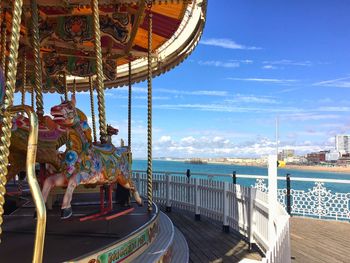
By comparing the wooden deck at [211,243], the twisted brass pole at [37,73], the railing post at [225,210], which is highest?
the twisted brass pole at [37,73]

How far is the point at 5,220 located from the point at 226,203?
461cm

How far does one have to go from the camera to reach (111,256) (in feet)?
11.0

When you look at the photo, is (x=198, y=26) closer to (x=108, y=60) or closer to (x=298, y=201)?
(x=108, y=60)

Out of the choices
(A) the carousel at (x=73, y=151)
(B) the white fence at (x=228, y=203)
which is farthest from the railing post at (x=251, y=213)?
(A) the carousel at (x=73, y=151)

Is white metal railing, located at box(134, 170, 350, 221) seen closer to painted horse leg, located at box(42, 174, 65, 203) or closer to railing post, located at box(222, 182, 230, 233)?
railing post, located at box(222, 182, 230, 233)

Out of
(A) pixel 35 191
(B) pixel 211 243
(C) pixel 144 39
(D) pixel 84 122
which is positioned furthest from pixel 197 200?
(A) pixel 35 191

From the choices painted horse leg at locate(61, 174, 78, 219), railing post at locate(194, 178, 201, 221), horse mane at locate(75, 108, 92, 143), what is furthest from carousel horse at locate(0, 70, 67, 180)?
railing post at locate(194, 178, 201, 221)

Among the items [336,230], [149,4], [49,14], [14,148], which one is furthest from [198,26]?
[336,230]

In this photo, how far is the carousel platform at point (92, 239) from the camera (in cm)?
314

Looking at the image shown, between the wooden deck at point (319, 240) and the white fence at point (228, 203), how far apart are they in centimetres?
87

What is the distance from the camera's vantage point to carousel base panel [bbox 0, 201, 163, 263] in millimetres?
3104

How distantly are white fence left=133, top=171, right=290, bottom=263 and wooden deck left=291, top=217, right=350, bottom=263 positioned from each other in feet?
2.84

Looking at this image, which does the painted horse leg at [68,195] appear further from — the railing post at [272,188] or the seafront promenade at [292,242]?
the railing post at [272,188]

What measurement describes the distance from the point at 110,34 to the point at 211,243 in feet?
14.2
